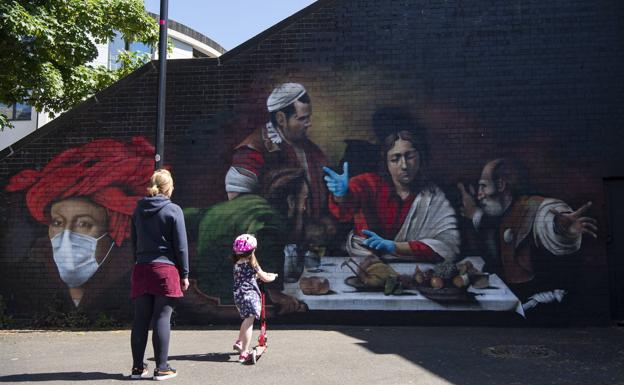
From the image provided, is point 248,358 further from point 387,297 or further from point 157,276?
point 387,297

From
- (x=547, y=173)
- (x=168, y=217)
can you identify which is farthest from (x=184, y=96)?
(x=547, y=173)

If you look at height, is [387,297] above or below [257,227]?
below

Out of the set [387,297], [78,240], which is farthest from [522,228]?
[78,240]

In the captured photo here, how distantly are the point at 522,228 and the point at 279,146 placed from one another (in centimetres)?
394

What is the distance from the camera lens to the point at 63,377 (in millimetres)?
5289

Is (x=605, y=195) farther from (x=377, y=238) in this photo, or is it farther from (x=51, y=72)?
(x=51, y=72)

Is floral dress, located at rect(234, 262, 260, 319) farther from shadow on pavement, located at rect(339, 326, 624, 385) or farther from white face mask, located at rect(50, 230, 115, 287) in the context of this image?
white face mask, located at rect(50, 230, 115, 287)

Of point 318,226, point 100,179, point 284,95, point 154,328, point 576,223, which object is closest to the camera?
point 154,328

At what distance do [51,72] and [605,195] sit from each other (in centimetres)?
981

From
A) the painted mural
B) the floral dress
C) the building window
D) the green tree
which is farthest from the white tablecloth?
the building window

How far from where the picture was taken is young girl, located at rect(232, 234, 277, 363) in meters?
5.91

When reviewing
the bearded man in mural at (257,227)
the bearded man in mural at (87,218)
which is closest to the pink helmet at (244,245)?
the bearded man in mural at (257,227)

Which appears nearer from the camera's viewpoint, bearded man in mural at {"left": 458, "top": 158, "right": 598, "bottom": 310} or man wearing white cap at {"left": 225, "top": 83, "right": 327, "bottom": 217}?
bearded man in mural at {"left": 458, "top": 158, "right": 598, "bottom": 310}

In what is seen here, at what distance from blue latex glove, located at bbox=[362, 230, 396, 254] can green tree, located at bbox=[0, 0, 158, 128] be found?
251 inches
